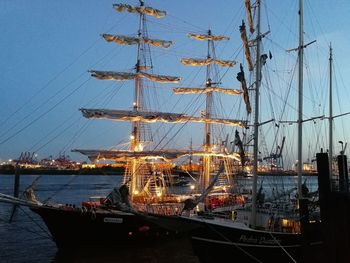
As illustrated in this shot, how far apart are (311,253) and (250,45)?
1047 centimetres

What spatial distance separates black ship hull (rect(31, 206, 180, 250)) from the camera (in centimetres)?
2675

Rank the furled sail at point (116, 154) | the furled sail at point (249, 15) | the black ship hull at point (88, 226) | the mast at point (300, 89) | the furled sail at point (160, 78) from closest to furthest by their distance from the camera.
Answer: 1. the mast at point (300, 89)
2. the furled sail at point (249, 15)
3. the black ship hull at point (88, 226)
4. the furled sail at point (116, 154)
5. the furled sail at point (160, 78)

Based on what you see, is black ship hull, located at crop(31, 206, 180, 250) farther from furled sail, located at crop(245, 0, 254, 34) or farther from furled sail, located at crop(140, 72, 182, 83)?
furled sail, located at crop(140, 72, 182, 83)

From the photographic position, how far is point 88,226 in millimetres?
26953

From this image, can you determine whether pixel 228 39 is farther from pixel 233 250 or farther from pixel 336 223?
pixel 336 223

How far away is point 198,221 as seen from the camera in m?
18.2

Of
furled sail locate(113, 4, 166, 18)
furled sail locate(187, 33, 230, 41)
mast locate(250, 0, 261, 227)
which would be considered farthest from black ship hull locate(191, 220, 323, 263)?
furled sail locate(187, 33, 230, 41)

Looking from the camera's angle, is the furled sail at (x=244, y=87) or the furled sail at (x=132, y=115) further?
the furled sail at (x=132, y=115)

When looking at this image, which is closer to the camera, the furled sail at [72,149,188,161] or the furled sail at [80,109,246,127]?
the furled sail at [72,149,188,161]

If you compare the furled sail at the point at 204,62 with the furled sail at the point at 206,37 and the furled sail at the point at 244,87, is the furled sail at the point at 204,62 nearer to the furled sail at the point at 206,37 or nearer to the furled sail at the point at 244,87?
the furled sail at the point at 206,37

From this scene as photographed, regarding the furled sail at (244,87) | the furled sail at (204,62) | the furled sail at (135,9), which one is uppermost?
the furled sail at (135,9)

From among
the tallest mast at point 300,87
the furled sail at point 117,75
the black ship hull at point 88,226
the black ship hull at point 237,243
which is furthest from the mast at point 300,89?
the furled sail at point 117,75

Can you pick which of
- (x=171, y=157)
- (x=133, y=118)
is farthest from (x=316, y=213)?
(x=133, y=118)

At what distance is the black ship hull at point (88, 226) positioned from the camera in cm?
2675
